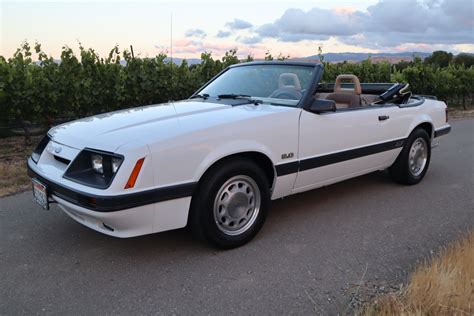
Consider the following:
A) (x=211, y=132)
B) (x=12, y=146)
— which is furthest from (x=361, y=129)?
(x=12, y=146)

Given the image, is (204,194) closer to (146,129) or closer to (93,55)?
(146,129)

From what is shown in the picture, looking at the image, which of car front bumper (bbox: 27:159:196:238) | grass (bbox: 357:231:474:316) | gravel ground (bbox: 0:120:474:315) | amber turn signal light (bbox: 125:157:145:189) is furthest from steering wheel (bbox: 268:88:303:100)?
grass (bbox: 357:231:474:316)

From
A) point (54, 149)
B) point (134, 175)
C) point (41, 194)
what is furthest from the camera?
point (54, 149)

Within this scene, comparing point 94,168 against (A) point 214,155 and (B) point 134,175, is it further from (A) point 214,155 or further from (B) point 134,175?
(A) point 214,155

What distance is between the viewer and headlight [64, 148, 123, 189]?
2977 millimetres

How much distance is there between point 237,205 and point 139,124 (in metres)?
1.01

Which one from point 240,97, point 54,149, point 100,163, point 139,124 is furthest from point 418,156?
point 54,149

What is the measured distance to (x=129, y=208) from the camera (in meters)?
2.93

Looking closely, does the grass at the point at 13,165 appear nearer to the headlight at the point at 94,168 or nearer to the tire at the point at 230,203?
the headlight at the point at 94,168

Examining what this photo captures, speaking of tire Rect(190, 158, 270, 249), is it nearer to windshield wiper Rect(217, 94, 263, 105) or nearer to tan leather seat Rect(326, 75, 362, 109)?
windshield wiper Rect(217, 94, 263, 105)

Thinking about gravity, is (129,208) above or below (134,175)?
below

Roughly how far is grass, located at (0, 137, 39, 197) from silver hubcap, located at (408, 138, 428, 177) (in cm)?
471

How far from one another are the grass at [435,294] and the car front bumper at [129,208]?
1.42 metres

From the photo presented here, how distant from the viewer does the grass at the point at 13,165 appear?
17.2 ft
